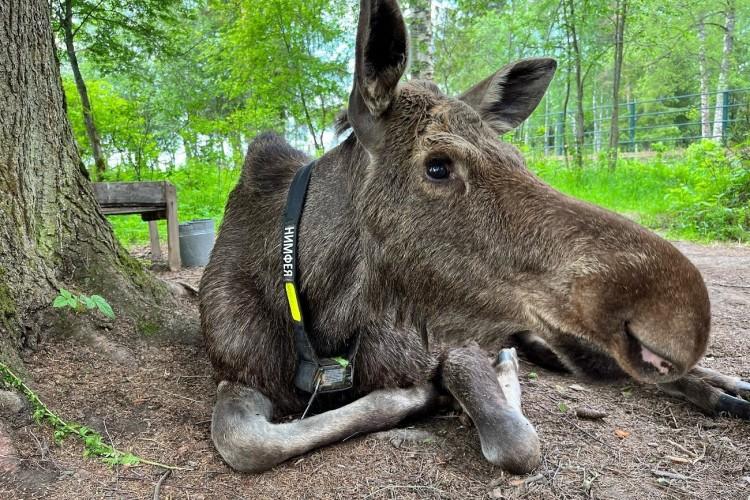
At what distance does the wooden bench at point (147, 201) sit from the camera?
20.9ft

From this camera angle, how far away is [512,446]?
7.44 ft

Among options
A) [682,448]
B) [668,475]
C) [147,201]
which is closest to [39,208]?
[668,475]

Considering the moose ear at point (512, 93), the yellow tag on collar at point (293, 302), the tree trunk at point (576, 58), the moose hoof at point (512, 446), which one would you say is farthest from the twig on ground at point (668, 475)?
the tree trunk at point (576, 58)

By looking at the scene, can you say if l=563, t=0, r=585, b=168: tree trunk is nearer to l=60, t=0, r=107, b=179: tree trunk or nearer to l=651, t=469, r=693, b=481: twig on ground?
l=60, t=0, r=107, b=179: tree trunk

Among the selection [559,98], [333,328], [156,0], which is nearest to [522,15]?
[156,0]

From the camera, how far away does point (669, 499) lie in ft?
6.91

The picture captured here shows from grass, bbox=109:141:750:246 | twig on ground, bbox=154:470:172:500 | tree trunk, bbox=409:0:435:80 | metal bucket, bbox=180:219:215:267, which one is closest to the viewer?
twig on ground, bbox=154:470:172:500

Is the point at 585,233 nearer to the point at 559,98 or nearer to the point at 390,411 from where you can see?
the point at 390,411

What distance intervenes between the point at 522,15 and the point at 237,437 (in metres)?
14.8

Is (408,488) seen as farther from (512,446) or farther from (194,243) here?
(194,243)

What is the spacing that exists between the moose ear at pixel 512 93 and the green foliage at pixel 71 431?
7.84 feet

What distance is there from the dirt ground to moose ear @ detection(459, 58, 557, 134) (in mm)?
1625

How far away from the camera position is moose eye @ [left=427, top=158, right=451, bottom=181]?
223cm

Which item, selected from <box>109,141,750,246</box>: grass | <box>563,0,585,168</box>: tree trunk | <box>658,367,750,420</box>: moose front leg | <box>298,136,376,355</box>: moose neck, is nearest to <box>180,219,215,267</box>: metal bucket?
<box>109,141,750,246</box>: grass
